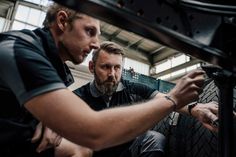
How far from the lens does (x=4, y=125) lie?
33.9 inches

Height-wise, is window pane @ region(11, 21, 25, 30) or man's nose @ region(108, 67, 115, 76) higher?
man's nose @ region(108, 67, 115, 76)

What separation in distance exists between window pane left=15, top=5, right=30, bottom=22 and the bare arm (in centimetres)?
354

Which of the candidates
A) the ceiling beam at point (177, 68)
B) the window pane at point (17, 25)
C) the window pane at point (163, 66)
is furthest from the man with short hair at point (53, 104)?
the window pane at point (163, 66)

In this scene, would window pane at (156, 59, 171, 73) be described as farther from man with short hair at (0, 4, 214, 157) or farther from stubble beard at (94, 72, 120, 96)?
man with short hair at (0, 4, 214, 157)

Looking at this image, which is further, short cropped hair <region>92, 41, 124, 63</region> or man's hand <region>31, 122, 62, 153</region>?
short cropped hair <region>92, 41, 124, 63</region>

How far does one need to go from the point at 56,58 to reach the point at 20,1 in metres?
3.39

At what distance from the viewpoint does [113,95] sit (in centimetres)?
161

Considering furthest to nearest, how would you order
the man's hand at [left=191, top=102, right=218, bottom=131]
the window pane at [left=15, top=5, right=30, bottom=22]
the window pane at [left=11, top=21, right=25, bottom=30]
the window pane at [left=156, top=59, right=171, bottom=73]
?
the window pane at [left=156, top=59, right=171, bottom=73]
the window pane at [left=15, top=5, right=30, bottom=22]
the window pane at [left=11, top=21, right=25, bottom=30]
the man's hand at [left=191, top=102, right=218, bottom=131]

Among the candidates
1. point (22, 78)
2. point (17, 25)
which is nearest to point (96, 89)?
point (22, 78)

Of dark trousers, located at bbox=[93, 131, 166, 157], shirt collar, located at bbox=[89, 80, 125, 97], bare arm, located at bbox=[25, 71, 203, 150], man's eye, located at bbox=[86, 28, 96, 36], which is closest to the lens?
bare arm, located at bbox=[25, 71, 203, 150]

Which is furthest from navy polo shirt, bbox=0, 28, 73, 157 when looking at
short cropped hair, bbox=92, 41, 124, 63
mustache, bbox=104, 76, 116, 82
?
short cropped hair, bbox=92, 41, 124, 63

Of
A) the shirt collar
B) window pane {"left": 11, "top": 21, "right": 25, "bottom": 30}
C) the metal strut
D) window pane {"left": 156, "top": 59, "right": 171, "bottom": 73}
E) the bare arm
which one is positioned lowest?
window pane {"left": 156, "top": 59, "right": 171, "bottom": 73}

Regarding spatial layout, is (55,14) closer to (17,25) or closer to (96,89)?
(96,89)

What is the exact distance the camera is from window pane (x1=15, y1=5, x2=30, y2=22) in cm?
387
